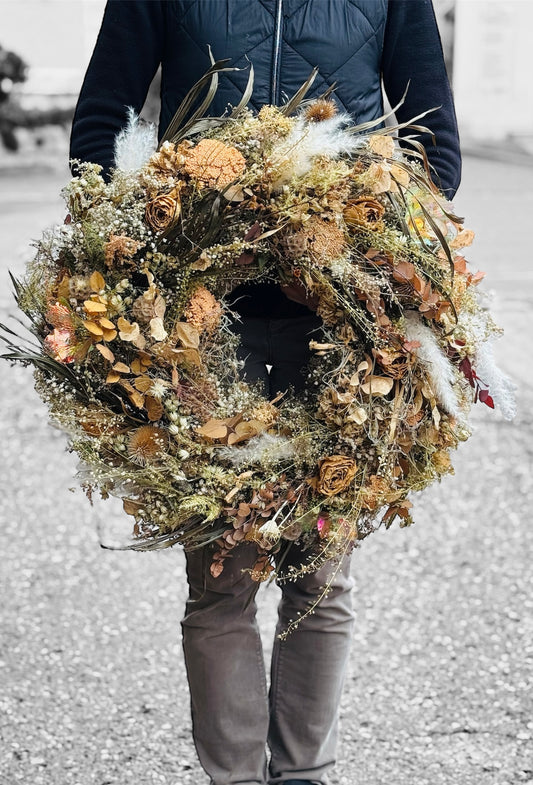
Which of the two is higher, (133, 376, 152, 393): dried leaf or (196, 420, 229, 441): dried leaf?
(133, 376, 152, 393): dried leaf

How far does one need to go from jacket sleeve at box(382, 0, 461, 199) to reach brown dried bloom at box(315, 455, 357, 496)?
0.66 meters

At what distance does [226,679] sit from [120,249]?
0.97m

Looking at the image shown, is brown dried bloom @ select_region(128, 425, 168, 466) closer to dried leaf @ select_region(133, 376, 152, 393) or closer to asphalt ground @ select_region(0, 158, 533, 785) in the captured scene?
dried leaf @ select_region(133, 376, 152, 393)

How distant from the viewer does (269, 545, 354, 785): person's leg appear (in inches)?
90.4

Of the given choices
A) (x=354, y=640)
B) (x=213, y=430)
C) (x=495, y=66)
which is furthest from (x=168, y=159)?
(x=495, y=66)

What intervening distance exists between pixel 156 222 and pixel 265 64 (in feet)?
1.54

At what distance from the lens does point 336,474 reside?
1957mm

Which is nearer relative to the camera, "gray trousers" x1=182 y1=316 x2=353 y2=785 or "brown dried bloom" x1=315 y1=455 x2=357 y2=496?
"brown dried bloom" x1=315 y1=455 x2=357 y2=496

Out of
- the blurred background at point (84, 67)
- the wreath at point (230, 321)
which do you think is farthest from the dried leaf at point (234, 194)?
the blurred background at point (84, 67)

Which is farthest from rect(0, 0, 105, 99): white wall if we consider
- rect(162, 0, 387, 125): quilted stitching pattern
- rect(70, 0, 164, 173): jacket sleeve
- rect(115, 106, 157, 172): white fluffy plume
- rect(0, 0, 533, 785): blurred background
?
rect(115, 106, 157, 172): white fluffy plume

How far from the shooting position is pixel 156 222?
1.89 metres

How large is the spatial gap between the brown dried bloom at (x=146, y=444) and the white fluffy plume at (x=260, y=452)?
12 centimetres

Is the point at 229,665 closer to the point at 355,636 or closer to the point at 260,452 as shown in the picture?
the point at 260,452

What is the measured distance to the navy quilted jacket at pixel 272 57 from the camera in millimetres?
2109
